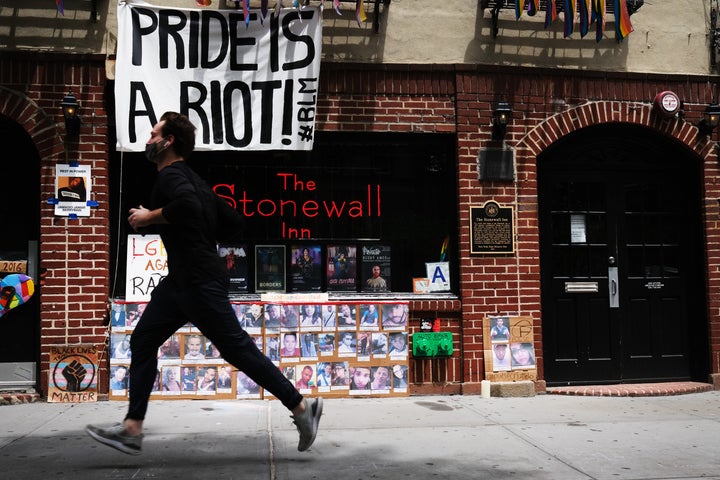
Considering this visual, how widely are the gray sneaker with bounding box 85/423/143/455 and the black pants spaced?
0.11 meters

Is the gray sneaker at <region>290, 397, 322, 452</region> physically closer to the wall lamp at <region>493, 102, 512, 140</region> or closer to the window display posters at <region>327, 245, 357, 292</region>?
the window display posters at <region>327, 245, 357, 292</region>

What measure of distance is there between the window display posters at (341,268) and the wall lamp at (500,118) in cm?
194

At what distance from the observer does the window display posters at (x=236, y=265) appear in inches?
286

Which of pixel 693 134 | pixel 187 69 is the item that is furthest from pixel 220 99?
pixel 693 134

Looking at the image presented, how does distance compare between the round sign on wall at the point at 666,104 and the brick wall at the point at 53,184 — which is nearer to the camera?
the brick wall at the point at 53,184

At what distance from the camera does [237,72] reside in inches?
274

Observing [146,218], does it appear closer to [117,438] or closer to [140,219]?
[140,219]

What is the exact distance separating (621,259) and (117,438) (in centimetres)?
575

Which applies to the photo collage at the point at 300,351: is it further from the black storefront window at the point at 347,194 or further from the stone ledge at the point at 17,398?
the stone ledge at the point at 17,398

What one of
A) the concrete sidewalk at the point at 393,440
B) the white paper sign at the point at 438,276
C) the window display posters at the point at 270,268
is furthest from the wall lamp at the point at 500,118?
the concrete sidewalk at the point at 393,440

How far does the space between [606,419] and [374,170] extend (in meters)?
3.34

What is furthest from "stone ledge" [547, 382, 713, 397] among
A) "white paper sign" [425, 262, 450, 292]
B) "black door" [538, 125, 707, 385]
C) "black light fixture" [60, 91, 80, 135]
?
"black light fixture" [60, 91, 80, 135]

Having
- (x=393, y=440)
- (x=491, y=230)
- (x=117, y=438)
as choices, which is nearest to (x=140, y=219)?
(x=117, y=438)

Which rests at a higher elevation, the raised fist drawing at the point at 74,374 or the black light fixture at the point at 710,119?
the black light fixture at the point at 710,119
